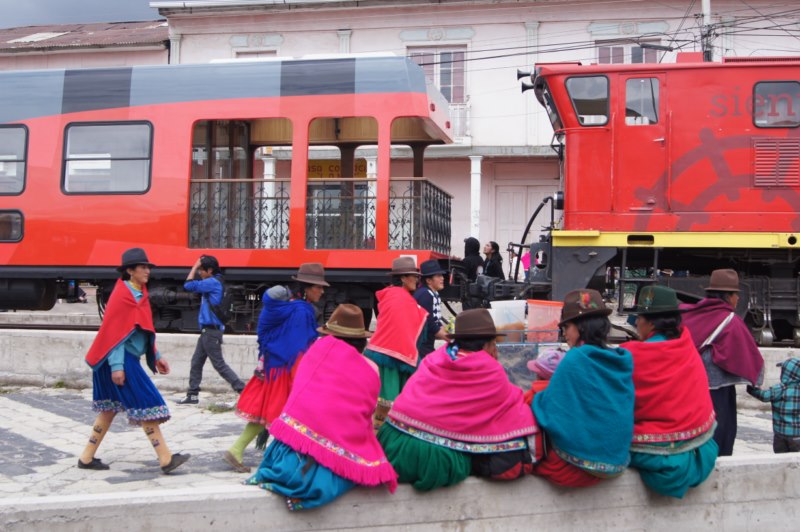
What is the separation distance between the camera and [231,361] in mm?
9445

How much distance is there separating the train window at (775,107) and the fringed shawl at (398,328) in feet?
20.3

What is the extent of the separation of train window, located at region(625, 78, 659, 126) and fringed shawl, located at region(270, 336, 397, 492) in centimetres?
722

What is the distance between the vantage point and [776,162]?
1027cm

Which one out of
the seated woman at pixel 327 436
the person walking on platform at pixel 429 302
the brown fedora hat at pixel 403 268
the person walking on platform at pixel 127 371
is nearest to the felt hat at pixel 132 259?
the person walking on platform at pixel 127 371

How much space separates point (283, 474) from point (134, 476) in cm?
223

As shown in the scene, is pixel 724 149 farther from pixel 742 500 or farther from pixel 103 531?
pixel 103 531

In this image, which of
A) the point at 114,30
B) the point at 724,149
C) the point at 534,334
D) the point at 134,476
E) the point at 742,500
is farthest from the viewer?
the point at 114,30

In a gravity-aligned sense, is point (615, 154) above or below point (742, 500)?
above

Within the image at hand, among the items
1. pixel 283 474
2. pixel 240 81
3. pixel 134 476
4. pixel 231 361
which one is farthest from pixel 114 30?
pixel 283 474

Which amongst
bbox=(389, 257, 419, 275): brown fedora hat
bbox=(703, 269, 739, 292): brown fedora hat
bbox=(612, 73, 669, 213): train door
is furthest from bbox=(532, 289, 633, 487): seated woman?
bbox=(612, 73, 669, 213): train door

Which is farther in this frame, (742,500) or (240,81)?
(240,81)

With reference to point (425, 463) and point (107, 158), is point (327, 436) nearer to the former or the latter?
point (425, 463)

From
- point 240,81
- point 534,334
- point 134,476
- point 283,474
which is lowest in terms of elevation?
point 134,476

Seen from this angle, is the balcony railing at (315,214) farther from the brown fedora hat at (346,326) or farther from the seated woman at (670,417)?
the seated woman at (670,417)
